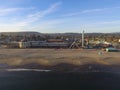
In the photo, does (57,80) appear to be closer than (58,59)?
Yes

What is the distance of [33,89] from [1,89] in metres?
2.91

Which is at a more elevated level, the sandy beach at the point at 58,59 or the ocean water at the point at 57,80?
the sandy beach at the point at 58,59

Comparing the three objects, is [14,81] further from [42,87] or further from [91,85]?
[91,85]

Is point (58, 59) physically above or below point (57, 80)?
above

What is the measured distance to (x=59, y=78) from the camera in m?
23.6

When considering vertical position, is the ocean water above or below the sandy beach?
below

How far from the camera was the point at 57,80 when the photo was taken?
22688 mm

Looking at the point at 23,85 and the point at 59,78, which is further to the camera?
the point at 59,78

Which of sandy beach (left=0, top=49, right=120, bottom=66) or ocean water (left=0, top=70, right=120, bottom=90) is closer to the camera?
ocean water (left=0, top=70, right=120, bottom=90)

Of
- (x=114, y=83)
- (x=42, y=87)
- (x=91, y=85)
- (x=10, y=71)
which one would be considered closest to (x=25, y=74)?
(x=10, y=71)

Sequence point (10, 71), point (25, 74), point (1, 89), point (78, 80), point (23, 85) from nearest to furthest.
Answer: point (1, 89)
point (23, 85)
point (78, 80)
point (25, 74)
point (10, 71)

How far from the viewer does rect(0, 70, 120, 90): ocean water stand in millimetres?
20516

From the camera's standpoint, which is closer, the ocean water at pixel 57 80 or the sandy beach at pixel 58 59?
the ocean water at pixel 57 80

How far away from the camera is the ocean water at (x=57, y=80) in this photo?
20516 mm
